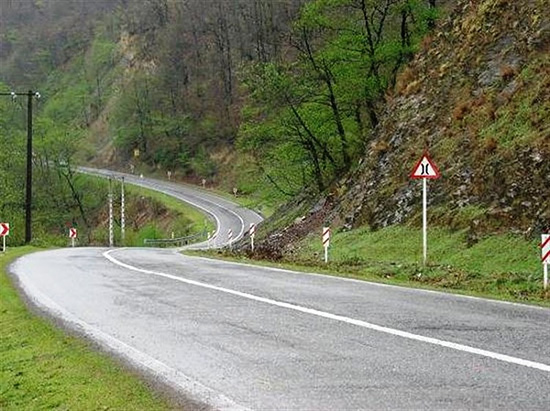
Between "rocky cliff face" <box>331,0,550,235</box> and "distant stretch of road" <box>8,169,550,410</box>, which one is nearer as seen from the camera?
"distant stretch of road" <box>8,169,550,410</box>

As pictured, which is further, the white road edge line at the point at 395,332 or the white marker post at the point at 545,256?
the white marker post at the point at 545,256

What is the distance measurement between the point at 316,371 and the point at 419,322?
2692 millimetres

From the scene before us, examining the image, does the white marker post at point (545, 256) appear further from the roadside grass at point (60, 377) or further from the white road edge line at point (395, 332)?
the roadside grass at point (60, 377)

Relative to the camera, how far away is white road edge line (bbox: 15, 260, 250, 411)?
5.71 meters

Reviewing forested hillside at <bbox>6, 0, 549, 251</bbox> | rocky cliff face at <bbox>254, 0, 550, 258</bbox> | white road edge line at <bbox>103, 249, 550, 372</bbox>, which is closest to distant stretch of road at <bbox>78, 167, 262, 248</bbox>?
forested hillside at <bbox>6, 0, 549, 251</bbox>

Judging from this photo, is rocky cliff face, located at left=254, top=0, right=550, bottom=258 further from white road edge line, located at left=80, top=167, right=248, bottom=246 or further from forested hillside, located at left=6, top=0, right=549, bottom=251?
white road edge line, located at left=80, top=167, right=248, bottom=246

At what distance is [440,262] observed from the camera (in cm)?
1570

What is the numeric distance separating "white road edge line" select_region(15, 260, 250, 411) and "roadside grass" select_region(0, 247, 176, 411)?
206 mm

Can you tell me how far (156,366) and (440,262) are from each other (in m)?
9.92

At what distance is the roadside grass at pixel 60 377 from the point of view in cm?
622

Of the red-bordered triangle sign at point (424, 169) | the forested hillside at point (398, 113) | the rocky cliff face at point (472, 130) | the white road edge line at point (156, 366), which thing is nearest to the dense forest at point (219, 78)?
the forested hillside at point (398, 113)

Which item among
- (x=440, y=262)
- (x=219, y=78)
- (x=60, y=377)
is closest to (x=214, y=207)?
(x=219, y=78)

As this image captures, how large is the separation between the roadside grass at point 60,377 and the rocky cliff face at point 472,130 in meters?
9.78

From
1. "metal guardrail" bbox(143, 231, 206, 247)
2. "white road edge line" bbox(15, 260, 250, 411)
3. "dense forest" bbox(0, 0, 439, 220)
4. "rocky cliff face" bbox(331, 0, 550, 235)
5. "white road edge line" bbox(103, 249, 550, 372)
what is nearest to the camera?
"white road edge line" bbox(15, 260, 250, 411)
